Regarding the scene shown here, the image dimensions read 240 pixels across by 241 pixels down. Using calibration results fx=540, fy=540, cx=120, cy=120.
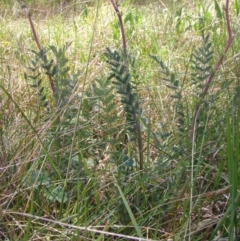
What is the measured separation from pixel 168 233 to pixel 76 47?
1.57 metres

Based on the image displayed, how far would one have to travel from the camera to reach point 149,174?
3.85 ft

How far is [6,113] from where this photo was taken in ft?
5.38

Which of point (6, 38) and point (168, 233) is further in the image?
point (6, 38)

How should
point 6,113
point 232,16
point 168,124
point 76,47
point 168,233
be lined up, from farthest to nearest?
point 232,16, point 76,47, point 6,113, point 168,124, point 168,233

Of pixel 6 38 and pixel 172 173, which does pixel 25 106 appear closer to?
pixel 172 173

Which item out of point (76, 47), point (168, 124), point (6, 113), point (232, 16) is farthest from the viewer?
point (232, 16)

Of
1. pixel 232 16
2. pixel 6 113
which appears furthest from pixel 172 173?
pixel 232 16

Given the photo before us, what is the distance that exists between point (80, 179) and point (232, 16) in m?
1.75

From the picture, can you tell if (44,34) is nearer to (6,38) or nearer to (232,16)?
(6,38)

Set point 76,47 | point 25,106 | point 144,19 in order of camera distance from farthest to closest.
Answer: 1. point 144,19
2. point 76,47
3. point 25,106

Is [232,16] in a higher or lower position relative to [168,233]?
higher

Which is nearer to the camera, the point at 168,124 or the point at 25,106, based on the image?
the point at 168,124

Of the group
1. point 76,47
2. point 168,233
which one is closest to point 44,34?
point 76,47

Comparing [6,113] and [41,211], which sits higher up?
[6,113]
